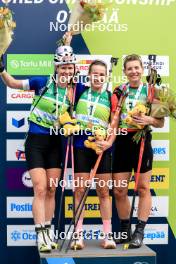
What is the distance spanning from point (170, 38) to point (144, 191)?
1.48 m

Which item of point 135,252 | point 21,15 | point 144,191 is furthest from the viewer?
point 21,15

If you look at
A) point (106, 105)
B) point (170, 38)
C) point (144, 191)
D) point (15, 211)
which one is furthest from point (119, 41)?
point (15, 211)

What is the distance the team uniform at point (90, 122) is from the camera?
4.34 m

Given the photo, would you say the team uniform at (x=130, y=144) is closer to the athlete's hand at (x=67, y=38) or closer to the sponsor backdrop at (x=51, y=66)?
the sponsor backdrop at (x=51, y=66)

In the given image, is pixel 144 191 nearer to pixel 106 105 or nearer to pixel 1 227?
pixel 106 105

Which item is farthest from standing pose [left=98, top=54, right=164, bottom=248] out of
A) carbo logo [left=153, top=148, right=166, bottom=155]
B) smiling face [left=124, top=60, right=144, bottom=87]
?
carbo logo [left=153, top=148, right=166, bottom=155]

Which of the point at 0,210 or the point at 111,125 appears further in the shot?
the point at 0,210

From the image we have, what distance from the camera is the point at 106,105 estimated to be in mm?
4379

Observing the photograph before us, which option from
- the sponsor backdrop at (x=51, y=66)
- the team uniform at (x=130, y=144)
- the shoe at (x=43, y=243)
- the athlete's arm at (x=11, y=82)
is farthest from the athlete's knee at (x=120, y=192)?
the athlete's arm at (x=11, y=82)

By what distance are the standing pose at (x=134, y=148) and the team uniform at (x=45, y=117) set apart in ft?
1.50

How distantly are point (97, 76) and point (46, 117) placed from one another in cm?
53

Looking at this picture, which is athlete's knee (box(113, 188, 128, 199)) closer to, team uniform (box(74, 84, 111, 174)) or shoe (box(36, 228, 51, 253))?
team uniform (box(74, 84, 111, 174))

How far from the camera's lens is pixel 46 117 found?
4348 mm

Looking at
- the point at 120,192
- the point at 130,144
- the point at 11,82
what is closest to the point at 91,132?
the point at 130,144
